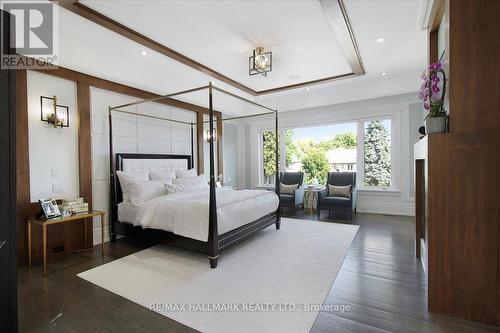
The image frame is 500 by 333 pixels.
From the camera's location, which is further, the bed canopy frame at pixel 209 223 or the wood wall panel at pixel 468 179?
the bed canopy frame at pixel 209 223

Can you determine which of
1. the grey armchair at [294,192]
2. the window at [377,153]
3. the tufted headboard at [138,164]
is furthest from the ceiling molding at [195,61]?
the grey armchair at [294,192]

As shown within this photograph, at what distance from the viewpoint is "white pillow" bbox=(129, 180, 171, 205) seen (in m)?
3.78

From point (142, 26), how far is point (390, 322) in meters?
4.18

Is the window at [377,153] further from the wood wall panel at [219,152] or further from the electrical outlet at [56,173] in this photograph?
the electrical outlet at [56,173]

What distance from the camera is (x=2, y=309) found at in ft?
5.11

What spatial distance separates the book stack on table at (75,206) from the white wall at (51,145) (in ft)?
1.02

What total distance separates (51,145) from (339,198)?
5.22 meters

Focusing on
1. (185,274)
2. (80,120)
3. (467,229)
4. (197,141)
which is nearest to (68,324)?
(185,274)

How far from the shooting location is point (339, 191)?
217 inches

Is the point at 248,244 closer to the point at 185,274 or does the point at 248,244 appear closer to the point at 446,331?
the point at 185,274

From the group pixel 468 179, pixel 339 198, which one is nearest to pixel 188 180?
pixel 339 198

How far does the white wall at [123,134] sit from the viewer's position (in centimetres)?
397

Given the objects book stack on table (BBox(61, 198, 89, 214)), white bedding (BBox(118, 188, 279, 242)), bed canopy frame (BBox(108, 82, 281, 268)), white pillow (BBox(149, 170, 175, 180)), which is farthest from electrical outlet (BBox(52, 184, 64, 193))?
white pillow (BBox(149, 170, 175, 180))

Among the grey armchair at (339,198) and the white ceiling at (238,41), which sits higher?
the white ceiling at (238,41)
